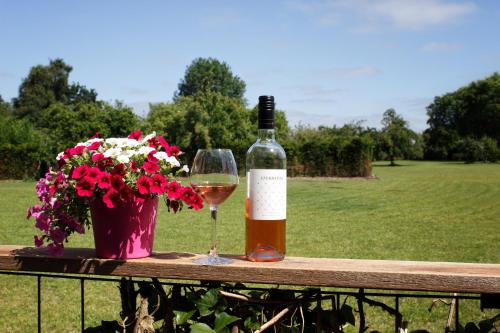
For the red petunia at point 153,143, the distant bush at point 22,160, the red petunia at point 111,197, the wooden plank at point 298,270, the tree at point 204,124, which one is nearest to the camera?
the wooden plank at point 298,270

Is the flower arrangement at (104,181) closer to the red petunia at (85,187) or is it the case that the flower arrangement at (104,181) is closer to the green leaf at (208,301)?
the red petunia at (85,187)

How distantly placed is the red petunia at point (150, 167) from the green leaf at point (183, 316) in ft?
1.83

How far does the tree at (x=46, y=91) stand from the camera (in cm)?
5416

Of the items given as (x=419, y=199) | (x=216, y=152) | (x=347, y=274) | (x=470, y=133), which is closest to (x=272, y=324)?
(x=347, y=274)

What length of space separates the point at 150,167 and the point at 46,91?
5961 centimetres

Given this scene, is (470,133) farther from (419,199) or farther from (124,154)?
(124,154)

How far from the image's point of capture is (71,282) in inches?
224

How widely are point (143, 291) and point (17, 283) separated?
4338 mm

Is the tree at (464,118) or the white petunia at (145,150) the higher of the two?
the tree at (464,118)

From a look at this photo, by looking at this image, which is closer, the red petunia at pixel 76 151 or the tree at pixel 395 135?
the red petunia at pixel 76 151

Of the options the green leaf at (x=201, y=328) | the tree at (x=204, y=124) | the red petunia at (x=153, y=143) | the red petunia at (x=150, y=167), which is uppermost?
the tree at (x=204, y=124)

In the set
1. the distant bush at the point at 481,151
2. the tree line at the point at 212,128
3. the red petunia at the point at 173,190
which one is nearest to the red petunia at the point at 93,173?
the red petunia at the point at 173,190

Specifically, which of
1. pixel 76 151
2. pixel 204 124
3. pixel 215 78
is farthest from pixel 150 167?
pixel 215 78

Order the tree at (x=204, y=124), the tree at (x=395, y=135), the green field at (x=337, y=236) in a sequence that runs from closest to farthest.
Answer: the green field at (x=337, y=236) < the tree at (x=204, y=124) < the tree at (x=395, y=135)
